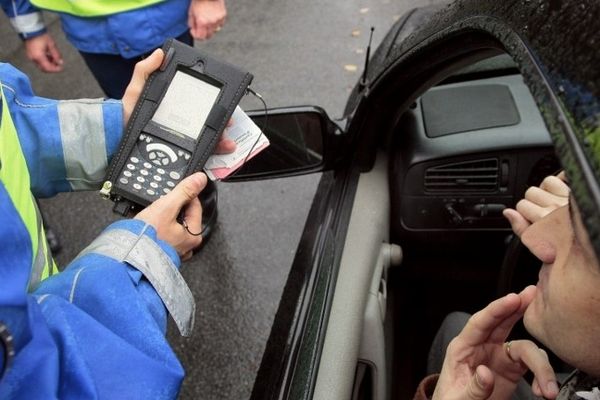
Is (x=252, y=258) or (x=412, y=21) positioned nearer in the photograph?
(x=412, y=21)

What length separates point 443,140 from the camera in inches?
65.8

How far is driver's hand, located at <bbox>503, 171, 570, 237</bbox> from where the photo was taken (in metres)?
1.27

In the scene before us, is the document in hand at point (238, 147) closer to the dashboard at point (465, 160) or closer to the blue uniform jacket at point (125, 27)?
→ the dashboard at point (465, 160)

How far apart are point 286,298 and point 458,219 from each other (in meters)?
0.60

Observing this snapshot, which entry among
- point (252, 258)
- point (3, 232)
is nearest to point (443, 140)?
point (3, 232)

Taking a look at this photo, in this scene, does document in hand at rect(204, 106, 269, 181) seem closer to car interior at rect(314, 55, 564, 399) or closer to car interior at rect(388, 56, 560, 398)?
car interior at rect(314, 55, 564, 399)

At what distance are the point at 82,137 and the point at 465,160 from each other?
42.3 inches

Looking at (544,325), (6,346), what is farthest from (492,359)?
(6,346)

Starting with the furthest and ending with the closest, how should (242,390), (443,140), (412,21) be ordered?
(242,390), (412,21), (443,140)

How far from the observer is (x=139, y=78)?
1367mm

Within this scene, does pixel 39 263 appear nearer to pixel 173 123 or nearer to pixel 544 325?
pixel 173 123

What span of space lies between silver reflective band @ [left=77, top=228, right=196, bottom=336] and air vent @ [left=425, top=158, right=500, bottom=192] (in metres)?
0.90

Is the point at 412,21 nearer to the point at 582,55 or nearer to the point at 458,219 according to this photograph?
the point at 458,219

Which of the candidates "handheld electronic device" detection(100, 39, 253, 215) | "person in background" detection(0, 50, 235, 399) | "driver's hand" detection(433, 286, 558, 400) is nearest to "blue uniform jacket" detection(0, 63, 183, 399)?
"person in background" detection(0, 50, 235, 399)
